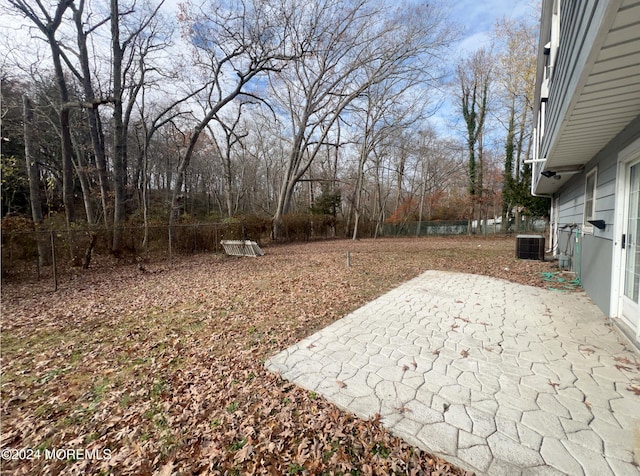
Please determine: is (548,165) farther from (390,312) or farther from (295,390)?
(295,390)

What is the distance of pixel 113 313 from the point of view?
459cm

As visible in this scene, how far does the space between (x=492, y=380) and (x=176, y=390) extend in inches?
115

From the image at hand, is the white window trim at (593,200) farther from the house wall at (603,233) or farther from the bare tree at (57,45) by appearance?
the bare tree at (57,45)

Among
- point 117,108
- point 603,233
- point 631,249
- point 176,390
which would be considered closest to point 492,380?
point 631,249

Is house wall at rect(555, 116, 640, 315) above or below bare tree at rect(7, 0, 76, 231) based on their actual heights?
below

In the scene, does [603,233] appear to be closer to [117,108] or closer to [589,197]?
[589,197]

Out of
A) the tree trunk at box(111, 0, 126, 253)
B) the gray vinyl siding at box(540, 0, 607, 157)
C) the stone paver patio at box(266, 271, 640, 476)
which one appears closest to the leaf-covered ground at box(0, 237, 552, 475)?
the stone paver patio at box(266, 271, 640, 476)

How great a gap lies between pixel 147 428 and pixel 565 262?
31.2 ft

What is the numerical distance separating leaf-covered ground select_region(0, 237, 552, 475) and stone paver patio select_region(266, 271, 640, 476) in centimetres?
24

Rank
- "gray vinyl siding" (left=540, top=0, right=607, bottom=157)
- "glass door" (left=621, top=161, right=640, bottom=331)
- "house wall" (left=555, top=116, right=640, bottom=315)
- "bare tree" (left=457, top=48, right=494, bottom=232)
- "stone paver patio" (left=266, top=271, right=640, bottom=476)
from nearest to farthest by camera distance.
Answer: "gray vinyl siding" (left=540, top=0, right=607, bottom=157), "stone paver patio" (left=266, top=271, right=640, bottom=476), "glass door" (left=621, top=161, right=640, bottom=331), "house wall" (left=555, top=116, right=640, bottom=315), "bare tree" (left=457, top=48, right=494, bottom=232)

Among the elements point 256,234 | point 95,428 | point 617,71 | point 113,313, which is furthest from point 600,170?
point 256,234

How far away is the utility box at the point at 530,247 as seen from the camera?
27.3 ft

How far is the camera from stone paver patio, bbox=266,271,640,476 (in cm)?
169

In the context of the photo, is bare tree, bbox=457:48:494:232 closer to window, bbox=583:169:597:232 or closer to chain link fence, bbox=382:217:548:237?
chain link fence, bbox=382:217:548:237
